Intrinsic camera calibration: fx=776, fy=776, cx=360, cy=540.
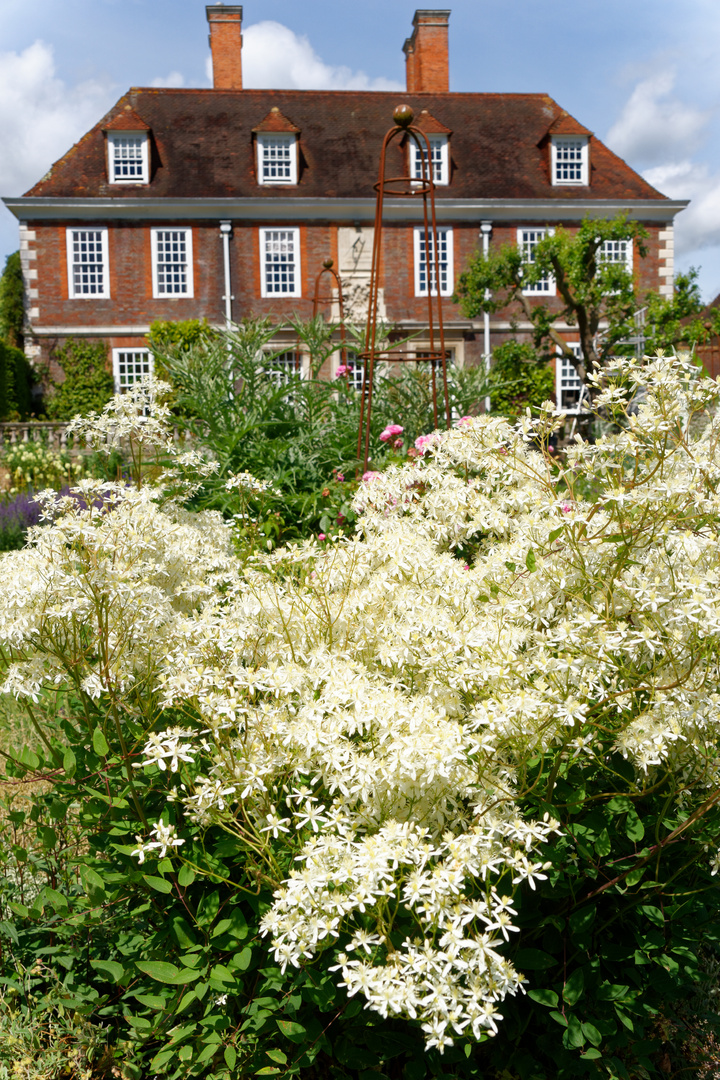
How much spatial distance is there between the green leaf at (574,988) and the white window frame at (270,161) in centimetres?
2170

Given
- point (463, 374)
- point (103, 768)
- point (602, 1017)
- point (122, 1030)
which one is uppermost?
point (463, 374)

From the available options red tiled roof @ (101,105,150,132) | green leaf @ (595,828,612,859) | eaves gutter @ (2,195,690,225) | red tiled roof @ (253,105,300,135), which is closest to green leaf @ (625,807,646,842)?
green leaf @ (595,828,612,859)

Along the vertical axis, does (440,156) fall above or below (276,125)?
A: below

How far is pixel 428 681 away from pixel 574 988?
708 millimetres

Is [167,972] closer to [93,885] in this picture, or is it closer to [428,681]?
[93,885]

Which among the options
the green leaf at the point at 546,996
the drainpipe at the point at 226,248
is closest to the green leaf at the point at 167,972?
the green leaf at the point at 546,996

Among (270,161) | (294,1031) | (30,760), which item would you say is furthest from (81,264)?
(294,1031)

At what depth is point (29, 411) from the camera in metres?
19.7

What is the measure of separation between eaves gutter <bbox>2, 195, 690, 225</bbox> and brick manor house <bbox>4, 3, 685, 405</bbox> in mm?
39

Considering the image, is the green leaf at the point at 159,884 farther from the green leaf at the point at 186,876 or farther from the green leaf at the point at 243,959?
the green leaf at the point at 243,959

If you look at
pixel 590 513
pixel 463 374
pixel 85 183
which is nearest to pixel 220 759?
pixel 590 513

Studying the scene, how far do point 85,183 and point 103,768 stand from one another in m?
21.3

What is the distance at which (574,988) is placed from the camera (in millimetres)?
1645

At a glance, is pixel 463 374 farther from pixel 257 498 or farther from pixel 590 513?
pixel 590 513
